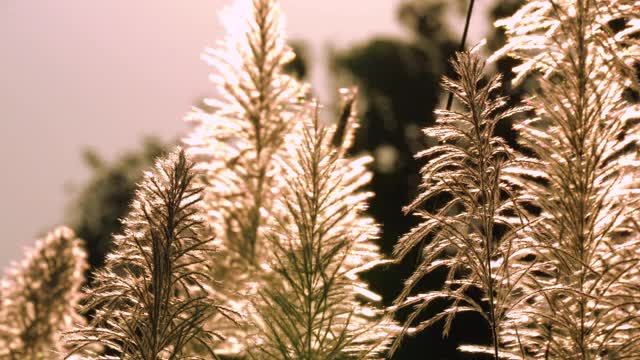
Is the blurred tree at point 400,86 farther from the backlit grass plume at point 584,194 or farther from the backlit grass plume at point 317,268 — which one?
the backlit grass plume at point 584,194

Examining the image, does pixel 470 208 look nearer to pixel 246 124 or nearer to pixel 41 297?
pixel 246 124

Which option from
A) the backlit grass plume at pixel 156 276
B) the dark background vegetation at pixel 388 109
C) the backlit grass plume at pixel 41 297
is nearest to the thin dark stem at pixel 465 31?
the backlit grass plume at pixel 156 276

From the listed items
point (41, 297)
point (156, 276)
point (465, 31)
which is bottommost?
point (156, 276)

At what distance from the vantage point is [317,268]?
410 cm

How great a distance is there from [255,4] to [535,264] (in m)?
3.87

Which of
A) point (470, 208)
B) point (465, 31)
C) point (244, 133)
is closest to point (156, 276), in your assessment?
point (470, 208)

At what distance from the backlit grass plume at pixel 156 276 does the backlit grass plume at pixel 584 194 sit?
4.21 feet

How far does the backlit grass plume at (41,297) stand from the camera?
27.0 feet

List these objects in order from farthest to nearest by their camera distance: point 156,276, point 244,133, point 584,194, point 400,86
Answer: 1. point 400,86
2. point 244,133
3. point 584,194
4. point 156,276

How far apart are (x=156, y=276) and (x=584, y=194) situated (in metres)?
1.71

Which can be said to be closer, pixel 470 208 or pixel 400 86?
pixel 470 208

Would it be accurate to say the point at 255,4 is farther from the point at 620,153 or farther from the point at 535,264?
the point at 535,264

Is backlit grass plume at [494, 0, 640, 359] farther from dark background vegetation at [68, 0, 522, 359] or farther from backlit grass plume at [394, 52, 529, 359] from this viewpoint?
dark background vegetation at [68, 0, 522, 359]

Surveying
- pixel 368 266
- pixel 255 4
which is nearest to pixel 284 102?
pixel 255 4
